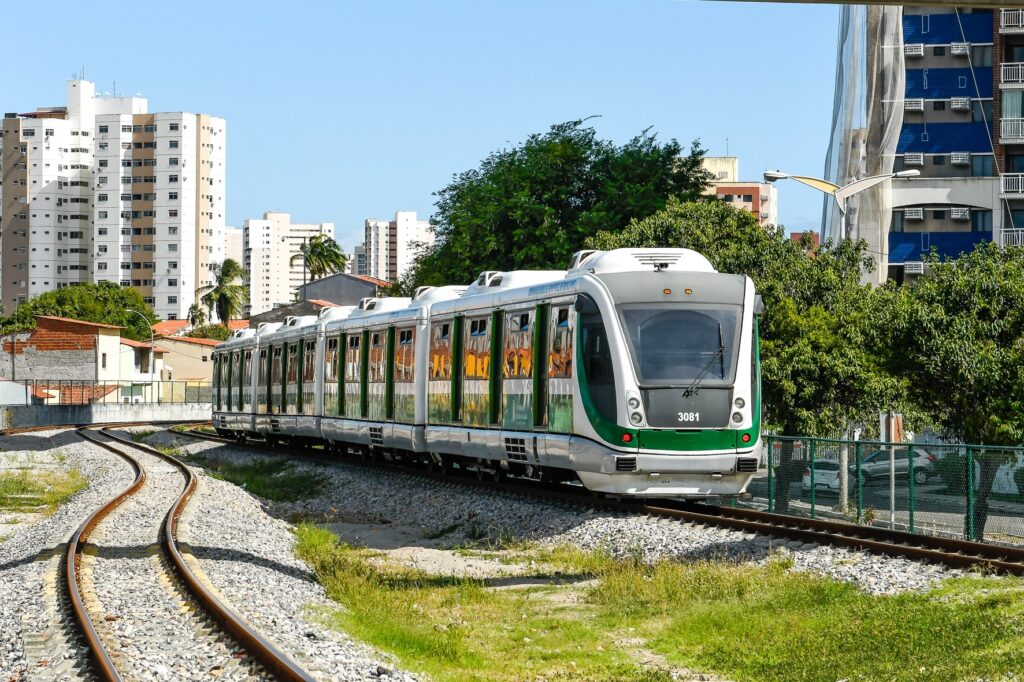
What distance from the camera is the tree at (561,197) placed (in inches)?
2189

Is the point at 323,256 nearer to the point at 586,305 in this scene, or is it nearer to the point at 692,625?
the point at 586,305

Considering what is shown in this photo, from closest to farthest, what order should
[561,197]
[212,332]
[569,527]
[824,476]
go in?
[569,527] → [824,476] → [561,197] → [212,332]

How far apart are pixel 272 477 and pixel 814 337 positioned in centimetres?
1327

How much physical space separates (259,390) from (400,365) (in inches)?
628

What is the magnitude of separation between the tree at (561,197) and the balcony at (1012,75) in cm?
1670

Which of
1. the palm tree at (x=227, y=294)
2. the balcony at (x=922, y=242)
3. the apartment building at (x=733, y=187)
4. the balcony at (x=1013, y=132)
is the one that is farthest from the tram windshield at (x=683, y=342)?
the apartment building at (x=733, y=187)

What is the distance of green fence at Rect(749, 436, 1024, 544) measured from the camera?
55.0 feet

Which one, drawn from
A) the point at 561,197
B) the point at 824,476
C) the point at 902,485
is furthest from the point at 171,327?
the point at 902,485

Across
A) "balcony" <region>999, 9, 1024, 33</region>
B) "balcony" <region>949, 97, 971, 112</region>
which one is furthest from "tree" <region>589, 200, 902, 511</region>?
"balcony" <region>949, 97, 971, 112</region>

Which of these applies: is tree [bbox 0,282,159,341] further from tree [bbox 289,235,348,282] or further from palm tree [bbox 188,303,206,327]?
tree [bbox 289,235,348,282]

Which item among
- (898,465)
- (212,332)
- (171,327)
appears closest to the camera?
(898,465)

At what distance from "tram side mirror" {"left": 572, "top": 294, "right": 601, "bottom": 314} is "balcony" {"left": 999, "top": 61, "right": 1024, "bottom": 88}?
5157 centimetres

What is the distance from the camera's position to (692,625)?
1288 cm

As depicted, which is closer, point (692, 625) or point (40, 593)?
point (692, 625)
